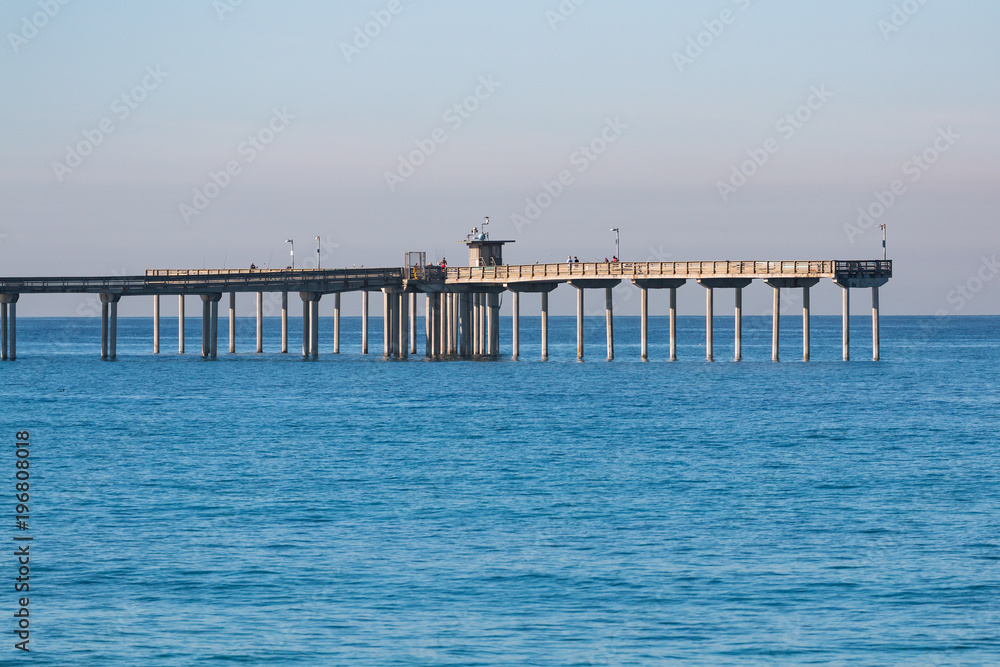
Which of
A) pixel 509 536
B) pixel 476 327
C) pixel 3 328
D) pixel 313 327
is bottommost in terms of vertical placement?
pixel 509 536

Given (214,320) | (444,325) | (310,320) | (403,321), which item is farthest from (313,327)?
(444,325)

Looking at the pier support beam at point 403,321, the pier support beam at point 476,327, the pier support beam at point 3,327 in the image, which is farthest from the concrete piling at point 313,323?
the pier support beam at point 3,327

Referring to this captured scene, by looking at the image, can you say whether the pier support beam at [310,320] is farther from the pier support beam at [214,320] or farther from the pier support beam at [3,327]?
the pier support beam at [3,327]

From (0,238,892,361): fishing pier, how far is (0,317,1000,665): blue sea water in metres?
18.6

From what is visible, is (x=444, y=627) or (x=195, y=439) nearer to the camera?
(x=444, y=627)

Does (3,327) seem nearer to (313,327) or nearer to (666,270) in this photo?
(313,327)

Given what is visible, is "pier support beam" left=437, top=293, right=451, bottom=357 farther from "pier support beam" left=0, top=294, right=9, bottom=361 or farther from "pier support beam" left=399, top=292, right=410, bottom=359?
"pier support beam" left=0, top=294, right=9, bottom=361

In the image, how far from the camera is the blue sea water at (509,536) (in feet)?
76.3

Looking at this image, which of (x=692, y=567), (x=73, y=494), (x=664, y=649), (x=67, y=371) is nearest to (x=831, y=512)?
(x=692, y=567)

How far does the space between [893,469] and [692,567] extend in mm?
16701

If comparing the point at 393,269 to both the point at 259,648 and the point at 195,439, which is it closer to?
the point at 195,439

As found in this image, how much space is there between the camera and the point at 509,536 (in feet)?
102

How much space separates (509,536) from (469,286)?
6476cm

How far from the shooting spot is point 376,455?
46438mm
